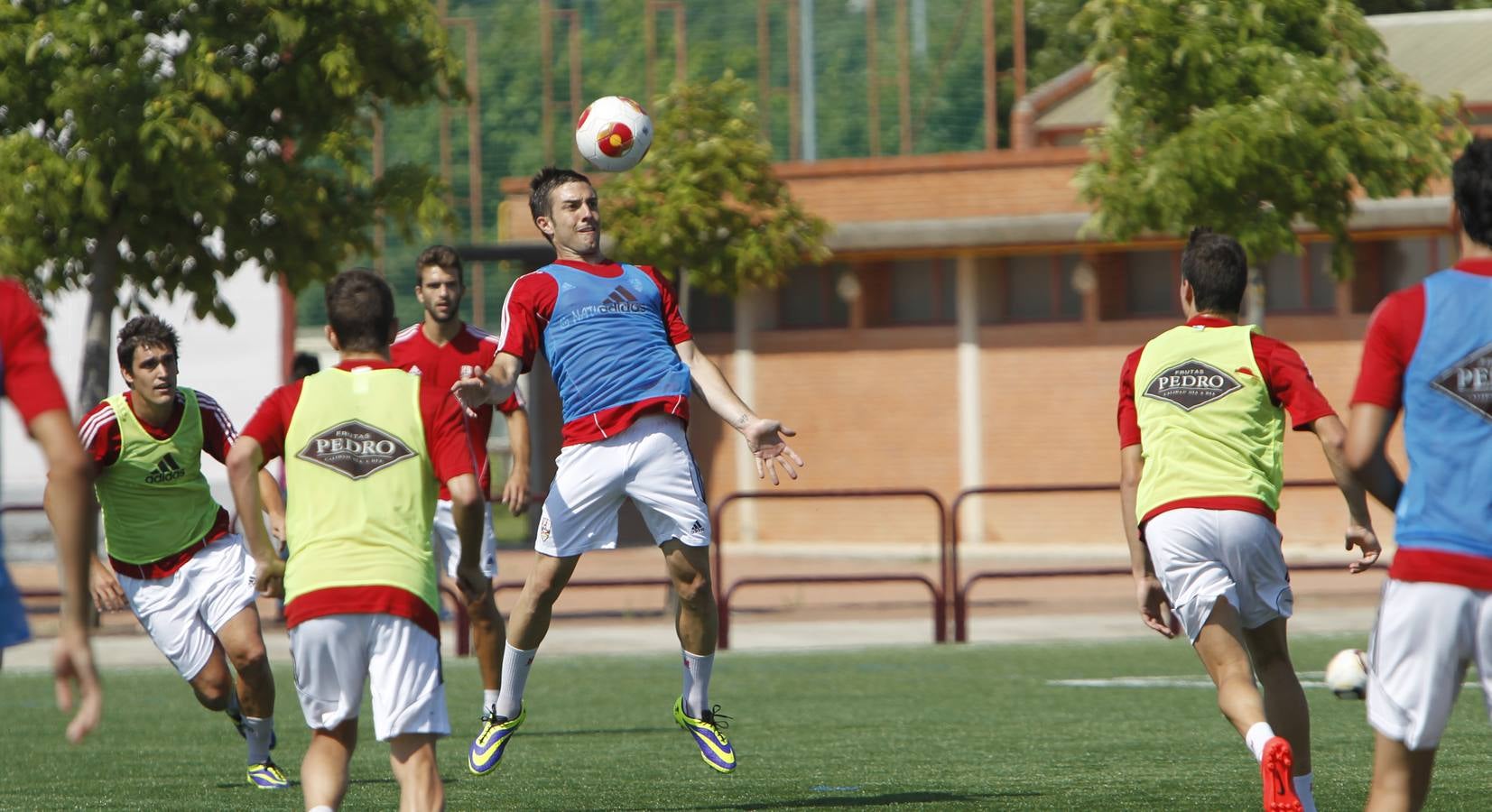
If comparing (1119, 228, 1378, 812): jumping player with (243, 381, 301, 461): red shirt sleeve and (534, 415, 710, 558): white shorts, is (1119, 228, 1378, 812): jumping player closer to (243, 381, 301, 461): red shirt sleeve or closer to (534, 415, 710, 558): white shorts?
(534, 415, 710, 558): white shorts

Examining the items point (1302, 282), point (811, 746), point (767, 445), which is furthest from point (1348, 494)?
point (1302, 282)

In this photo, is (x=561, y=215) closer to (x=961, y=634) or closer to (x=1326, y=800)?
(x=1326, y=800)

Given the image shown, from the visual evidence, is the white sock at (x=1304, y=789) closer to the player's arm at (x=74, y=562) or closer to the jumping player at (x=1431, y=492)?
the jumping player at (x=1431, y=492)

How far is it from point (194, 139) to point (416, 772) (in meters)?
11.1

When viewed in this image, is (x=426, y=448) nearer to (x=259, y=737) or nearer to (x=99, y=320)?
(x=259, y=737)

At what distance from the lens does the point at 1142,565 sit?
6.57m

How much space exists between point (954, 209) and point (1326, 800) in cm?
2054

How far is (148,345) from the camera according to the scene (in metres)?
8.12

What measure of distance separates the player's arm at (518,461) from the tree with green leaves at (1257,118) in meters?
8.85

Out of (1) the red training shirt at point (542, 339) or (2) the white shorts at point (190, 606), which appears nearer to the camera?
(1) the red training shirt at point (542, 339)

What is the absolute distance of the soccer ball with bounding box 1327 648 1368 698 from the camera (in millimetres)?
10789

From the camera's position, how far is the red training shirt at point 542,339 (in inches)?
298

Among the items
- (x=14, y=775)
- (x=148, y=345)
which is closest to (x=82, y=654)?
(x=148, y=345)

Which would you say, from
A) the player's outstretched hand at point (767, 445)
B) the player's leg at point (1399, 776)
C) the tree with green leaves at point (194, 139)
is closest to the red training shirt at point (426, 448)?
the player's outstretched hand at point (767, 445)
